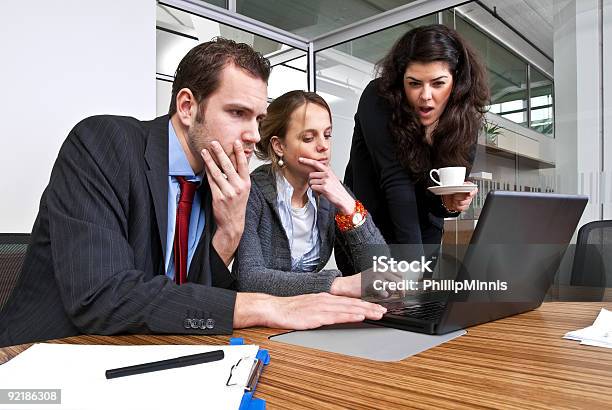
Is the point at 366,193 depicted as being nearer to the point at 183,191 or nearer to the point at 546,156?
the point at 183,191

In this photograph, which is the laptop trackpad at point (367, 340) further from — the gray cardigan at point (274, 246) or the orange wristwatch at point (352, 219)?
the orange wristwatch at point (352, 219)

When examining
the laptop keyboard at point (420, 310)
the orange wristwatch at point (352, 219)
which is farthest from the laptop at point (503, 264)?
the orange wristwatch at point (352, 219)

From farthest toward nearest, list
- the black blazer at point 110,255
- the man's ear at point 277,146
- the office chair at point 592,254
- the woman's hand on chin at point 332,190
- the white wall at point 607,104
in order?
the white wall at point 607,104 < the office chair at point 592,254 < the man's ear at point 277,146 < the woman's hand on chin at point 332,190 < the black blazer at point 110,255

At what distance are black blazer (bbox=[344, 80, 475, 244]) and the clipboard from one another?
3.22ft

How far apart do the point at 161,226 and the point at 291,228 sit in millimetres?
599

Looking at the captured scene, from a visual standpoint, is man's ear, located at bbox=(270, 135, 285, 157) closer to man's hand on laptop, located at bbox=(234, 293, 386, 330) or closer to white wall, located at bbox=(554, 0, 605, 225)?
man's hand on laptop, located at bbox=(234, 293, 386, 330)

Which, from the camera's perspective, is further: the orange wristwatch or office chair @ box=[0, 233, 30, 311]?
the orange wristwatch

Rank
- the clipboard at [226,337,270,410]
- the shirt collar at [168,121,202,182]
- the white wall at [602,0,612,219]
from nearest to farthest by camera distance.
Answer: the clipboard at [226,337,270,410], the shirt collar at [168,121,202,182], the white wall at [602,0,612,219]

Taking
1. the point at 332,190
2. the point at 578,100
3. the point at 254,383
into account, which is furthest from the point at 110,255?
the point at 578,100

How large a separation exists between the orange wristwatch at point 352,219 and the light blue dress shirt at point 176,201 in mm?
473

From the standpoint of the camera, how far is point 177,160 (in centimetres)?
112

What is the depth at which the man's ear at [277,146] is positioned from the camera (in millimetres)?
1666

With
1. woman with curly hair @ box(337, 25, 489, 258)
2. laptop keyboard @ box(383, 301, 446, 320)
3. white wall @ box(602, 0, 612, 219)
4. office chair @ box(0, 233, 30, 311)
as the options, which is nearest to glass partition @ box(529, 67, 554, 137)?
white wall @ box(602, 0, 612, 219)

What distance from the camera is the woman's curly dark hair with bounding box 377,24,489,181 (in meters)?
1.52
